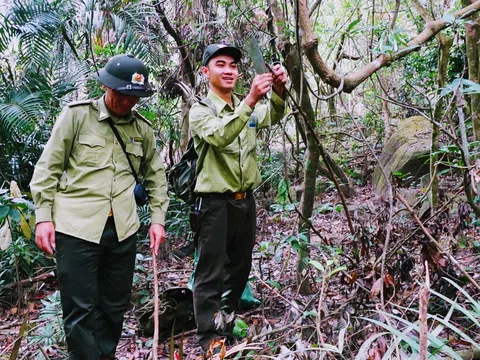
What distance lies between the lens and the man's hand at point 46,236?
249 centimetres

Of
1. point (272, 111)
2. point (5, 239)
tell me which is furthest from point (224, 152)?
point (5, 239)

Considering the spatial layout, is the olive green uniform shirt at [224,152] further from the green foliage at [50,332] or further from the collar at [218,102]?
the green foliage at [50,332]

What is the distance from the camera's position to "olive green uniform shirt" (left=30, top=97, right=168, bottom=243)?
2.57 meters

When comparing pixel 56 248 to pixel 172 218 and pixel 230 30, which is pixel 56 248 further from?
pixel 230 30

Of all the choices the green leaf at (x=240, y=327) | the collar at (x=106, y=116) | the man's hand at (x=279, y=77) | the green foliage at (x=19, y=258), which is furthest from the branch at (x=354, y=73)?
the green foliage at (x=19, y=258)

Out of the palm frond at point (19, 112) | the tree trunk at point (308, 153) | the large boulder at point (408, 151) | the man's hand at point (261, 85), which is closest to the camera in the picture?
the man's hand at point (261, 85)

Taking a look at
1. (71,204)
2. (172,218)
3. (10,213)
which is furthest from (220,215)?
(172,218)

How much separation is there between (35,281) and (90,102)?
2513 millimetres

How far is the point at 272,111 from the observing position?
9.93ft

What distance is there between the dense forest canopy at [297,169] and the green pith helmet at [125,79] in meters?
0.83

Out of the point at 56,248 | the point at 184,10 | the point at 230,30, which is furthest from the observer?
the point at 184,10

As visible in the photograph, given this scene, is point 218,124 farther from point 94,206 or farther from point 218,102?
point 94,206

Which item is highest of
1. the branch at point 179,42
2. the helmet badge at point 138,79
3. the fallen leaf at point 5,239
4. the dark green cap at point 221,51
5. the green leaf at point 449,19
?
the branch at point 179,42

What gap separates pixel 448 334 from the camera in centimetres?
234
